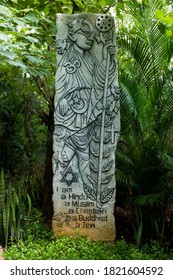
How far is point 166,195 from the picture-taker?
512 centimetres

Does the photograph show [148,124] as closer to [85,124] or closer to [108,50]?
[85,124]

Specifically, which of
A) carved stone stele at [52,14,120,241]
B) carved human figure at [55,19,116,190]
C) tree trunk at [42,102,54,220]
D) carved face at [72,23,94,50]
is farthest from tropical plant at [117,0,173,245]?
tree trunk at [42,102,54,220]

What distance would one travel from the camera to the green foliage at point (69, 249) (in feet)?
13.3

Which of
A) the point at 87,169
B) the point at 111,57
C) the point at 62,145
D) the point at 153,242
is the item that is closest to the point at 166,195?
the point at 153,242

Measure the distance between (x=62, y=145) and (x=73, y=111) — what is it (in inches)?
16.0

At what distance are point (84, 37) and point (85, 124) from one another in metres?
0.99

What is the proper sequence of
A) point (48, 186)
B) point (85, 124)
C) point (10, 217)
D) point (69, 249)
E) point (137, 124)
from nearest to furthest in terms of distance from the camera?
point (69, 249), point (10, 217), point (85, 124), point (137, 124), point (48, 186)

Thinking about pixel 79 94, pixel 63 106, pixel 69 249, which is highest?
pixel 79 94

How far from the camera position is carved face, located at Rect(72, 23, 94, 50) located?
482 cm

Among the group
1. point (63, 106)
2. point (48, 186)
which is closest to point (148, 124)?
point (63, 106)

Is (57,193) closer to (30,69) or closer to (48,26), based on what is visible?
(30,69)

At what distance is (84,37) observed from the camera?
190 inches

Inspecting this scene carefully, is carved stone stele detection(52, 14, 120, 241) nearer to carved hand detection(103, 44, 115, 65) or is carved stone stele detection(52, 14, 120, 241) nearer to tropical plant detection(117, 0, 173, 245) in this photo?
carved hand detection(103, 44, 115, 65)

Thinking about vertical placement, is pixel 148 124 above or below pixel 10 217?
above
